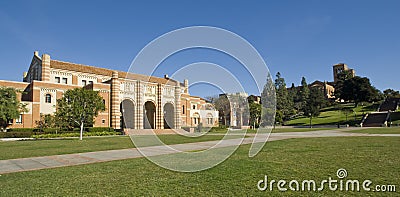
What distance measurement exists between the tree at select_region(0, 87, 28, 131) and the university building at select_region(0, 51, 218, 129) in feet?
7.38

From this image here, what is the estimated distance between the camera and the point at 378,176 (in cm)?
729

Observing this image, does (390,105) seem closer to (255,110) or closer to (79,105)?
(255,110)

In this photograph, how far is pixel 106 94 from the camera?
49312mm

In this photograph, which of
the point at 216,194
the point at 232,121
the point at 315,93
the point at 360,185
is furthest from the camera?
the point at 315,93

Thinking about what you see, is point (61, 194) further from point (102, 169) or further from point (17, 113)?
point (17, 113)

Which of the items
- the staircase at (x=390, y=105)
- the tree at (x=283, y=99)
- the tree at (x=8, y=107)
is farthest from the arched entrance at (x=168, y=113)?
the staircase at (x=390, y=105)

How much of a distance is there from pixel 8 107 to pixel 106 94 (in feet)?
51.8

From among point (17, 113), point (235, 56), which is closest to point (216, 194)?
point (235, 56)

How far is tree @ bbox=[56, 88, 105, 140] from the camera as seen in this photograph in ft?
99.6

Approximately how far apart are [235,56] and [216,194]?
3447 mm

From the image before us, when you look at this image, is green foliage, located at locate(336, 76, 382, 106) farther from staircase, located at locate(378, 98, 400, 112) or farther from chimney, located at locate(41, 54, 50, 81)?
chimney, located at locate(41, 54, 50, 81)

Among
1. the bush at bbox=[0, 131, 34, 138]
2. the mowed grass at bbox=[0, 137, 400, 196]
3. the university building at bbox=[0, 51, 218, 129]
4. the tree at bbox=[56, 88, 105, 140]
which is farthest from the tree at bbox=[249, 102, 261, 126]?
the bush at bbox=[0, 131, 34, 138]

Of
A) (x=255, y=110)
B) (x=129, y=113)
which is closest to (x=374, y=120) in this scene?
(x=255, y=110)

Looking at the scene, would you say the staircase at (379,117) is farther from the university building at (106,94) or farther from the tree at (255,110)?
the tree at (255,110)
